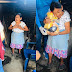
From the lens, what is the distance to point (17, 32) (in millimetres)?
1314

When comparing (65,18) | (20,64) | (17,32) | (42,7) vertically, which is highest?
(42,7)

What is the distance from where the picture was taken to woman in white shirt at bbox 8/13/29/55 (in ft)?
4.24

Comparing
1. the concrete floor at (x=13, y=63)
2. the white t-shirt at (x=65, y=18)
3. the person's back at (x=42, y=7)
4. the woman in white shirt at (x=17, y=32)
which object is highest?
the person's back at (x=42, y=7)

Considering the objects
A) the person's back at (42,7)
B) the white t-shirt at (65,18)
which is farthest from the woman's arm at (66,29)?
the person's back at (42,7)

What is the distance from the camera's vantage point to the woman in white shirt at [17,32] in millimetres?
1292

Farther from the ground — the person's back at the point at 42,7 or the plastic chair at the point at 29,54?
the person's back at the point at 42,7

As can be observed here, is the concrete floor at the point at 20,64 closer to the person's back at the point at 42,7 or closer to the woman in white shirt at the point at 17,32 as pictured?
the woman in white shirt at the point at 17,32

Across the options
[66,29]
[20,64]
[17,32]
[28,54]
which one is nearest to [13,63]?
[20,64]

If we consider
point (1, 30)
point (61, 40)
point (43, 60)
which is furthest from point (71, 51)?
point (1, 30)

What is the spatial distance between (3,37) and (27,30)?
0.28 metres

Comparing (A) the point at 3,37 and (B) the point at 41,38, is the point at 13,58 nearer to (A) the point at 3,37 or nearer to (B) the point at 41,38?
(A) the point at 3,37

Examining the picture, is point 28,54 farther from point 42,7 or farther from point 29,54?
point 42,7

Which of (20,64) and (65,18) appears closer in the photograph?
(65,18)

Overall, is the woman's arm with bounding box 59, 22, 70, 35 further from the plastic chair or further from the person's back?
the plastic chair
